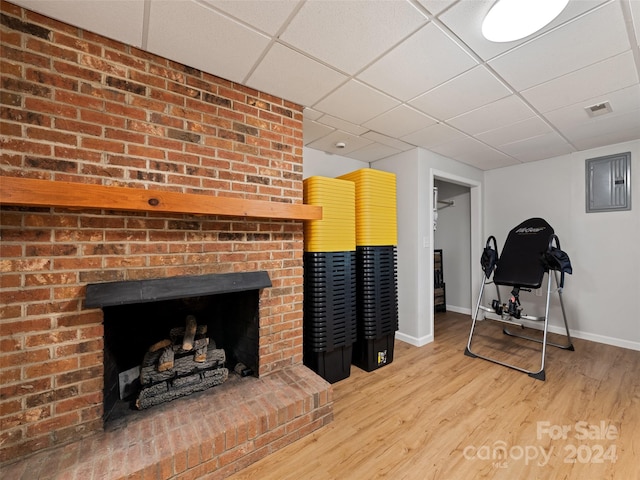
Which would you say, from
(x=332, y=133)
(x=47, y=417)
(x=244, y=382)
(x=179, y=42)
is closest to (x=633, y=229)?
(x=332, y=133)

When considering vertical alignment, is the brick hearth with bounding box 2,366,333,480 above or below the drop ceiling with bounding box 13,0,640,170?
below

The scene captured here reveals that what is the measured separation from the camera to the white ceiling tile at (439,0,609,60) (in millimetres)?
1264

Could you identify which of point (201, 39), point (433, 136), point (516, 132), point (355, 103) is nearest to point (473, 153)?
point (516, 132)

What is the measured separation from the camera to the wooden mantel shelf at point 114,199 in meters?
1.12

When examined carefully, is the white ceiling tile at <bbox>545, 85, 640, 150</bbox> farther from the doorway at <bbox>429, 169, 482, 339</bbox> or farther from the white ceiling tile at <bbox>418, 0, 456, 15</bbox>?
the white ceiling tile at <bbox>418, 0, 456, 15</bbox>

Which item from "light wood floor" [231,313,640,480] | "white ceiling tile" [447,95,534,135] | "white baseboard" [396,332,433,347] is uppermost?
"white ceiling tile" [447,95,534,135]

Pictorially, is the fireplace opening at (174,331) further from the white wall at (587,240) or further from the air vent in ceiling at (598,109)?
the white wall at (587,240)

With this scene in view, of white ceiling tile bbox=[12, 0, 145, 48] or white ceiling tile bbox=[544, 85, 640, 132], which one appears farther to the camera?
white ceiling tile bbox=[544, 85, 640, 132]

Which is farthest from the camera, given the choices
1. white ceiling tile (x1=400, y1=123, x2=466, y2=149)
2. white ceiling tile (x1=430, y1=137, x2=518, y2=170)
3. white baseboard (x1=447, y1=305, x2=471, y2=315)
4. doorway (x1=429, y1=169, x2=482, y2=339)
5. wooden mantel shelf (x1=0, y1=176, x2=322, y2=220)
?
white baseboard (x1=447, y1=305, x2=471, y2=315)

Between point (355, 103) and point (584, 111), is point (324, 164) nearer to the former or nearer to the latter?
point (355, 103)

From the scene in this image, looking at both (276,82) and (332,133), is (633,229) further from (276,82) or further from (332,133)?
(276,82)

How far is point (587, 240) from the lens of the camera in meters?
3.31

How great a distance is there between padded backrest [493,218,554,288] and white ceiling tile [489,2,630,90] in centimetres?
169

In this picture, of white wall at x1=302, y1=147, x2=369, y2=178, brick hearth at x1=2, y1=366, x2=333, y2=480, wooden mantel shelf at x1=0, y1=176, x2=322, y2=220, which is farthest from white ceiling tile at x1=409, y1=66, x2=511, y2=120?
brick hearth at x1=2, y1=366, x2=333, y2=480
